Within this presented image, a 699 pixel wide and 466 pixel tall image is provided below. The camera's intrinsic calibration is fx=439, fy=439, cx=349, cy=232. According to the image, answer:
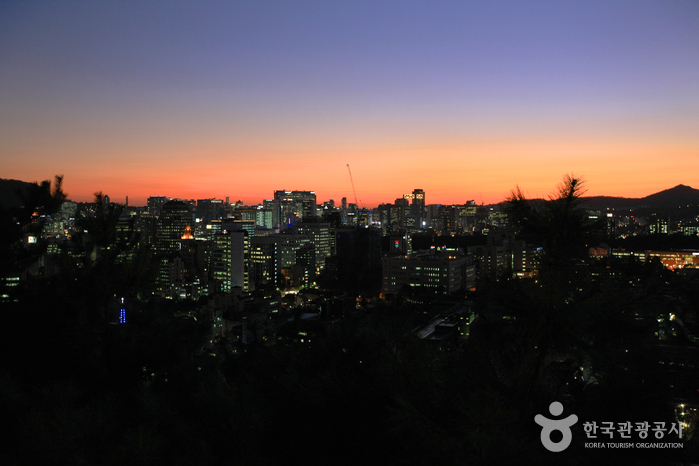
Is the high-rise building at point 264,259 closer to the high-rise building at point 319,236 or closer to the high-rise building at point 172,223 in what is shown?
the high-rise building at point 319,236

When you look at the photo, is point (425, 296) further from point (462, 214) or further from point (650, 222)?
point (462, 214)

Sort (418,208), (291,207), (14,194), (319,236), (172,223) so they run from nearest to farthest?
1. (14,194)
2. (319,236)
3. (172,223)
4. (291,207)
5. (418,208)

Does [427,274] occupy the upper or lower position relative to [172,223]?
lower

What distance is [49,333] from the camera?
2.70 m

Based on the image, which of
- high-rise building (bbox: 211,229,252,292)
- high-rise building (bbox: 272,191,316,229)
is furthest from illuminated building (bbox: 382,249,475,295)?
high-rise building (bbox: 272,191,316,229)

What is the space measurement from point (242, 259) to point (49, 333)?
71.8 ft

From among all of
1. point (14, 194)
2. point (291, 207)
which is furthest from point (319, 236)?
point (14, 194)

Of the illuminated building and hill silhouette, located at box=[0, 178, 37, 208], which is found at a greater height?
hill silhouette, located at box=[0, 178, 37, 208]

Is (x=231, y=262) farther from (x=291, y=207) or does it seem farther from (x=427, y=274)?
(x=291, y=207)

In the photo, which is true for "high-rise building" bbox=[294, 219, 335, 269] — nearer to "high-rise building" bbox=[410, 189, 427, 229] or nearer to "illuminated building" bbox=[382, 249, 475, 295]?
"illuminated building" bbox=[382, 249, 475, 295]

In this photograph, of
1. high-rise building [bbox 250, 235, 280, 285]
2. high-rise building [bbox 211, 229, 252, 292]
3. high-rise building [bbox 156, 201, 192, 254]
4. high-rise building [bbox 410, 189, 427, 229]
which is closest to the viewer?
high-rise building [bbox 211, 229, 252, 292]

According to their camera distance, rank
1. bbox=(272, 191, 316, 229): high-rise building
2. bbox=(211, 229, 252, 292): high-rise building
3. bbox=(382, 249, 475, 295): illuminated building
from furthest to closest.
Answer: bbox=(272, 191, 316, 229): high-rise building
bbox=(211, 229, 252, 292): high-rise building
bbox=(382, 249, 475, 295): illuminated building

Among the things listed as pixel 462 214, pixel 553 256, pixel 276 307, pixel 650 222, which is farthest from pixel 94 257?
pixel 462 214

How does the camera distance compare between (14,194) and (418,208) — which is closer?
(14,194)
